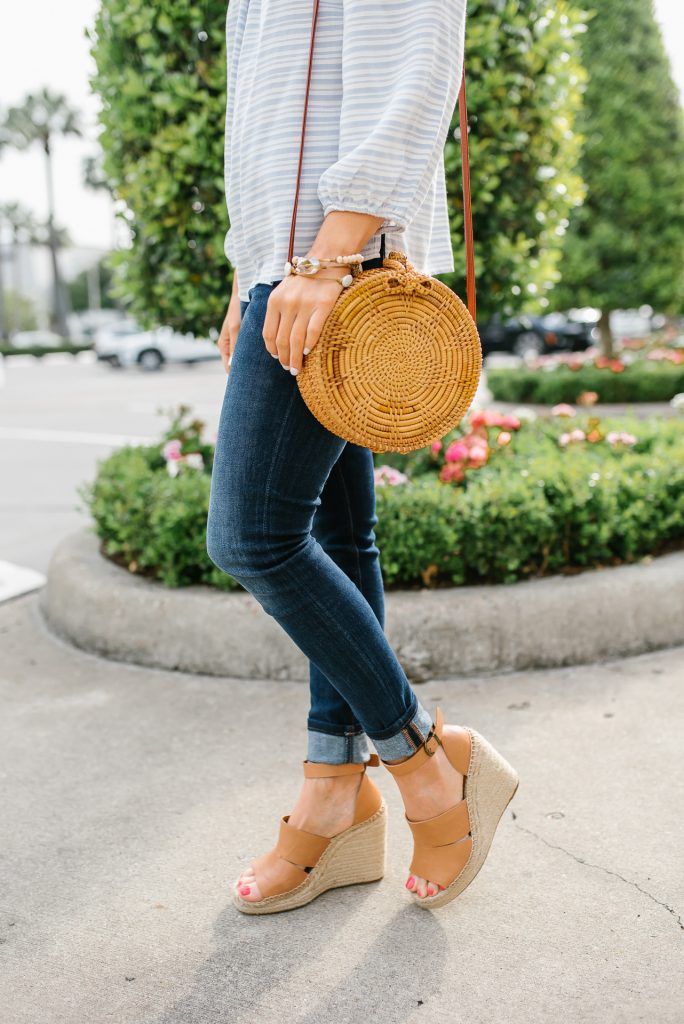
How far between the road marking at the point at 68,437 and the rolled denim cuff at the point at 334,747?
308 inches

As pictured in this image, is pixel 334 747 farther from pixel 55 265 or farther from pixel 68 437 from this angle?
pixel 55 265

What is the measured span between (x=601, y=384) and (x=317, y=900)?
29.5 ft

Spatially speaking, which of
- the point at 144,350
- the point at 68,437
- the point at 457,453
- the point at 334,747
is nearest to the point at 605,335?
the point at 68,437

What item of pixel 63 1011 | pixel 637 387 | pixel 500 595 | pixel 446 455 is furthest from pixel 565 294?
pixel 63 1011

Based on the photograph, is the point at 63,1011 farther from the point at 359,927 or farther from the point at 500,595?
the point at 500,595

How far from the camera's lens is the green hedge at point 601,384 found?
33.3 feet

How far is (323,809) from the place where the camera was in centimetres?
198

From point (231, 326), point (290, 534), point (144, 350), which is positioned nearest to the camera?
point (290, 534)

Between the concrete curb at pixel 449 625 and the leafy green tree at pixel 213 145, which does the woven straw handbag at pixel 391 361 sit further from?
the leafy green tree at pixel 213 145

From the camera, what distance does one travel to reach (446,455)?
407cm

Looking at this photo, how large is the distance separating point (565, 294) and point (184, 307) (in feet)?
25.4

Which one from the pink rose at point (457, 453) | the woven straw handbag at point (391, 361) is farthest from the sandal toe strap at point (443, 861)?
the pink rose at point (457, 453)

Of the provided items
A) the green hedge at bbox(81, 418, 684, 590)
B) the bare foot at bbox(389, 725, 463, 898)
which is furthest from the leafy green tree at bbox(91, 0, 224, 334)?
the bare foot at bbox(389, 725, 463, 898)

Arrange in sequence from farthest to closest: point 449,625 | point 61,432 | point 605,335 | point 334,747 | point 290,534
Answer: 1. point 605,335
2. point 61,432
3. point 449,625
4. point 334,747
5. point 290,534
